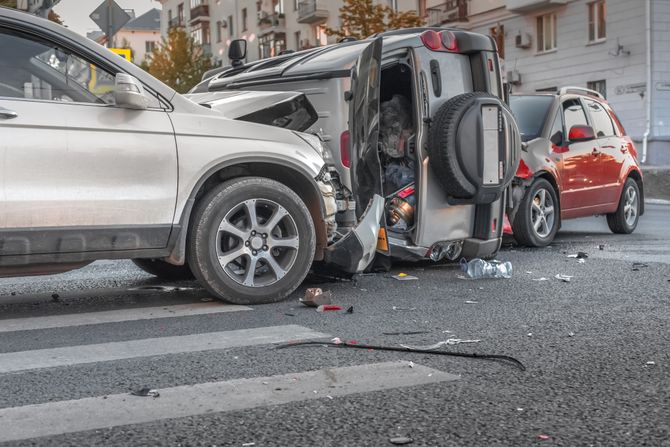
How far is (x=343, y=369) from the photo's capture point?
429 cm

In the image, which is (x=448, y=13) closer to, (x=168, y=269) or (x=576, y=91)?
(x=576, y=91)

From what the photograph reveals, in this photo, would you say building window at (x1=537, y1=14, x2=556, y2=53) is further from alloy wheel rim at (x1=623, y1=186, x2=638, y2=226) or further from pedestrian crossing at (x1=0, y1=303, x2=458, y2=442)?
pedestrian crossing at (x1=0, y1=303, x2=458, y2=442)

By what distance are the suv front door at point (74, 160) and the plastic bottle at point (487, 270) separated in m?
2.89

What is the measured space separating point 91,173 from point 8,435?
2662mm

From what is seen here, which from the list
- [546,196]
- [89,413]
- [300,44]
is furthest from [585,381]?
[300,44]

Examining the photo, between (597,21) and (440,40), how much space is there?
99.4 ft

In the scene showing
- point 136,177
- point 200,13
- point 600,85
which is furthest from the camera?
point 200,13

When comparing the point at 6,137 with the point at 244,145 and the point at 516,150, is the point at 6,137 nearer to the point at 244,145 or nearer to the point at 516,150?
the point at 244,145

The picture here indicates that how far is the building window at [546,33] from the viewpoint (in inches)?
1513

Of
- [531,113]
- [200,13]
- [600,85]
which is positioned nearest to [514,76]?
[600,85]

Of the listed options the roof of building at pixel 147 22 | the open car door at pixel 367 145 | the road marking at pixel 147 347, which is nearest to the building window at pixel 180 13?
the roof of building at pixel 147 22

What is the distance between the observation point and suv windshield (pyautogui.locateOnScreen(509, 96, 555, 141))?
36.3 ft

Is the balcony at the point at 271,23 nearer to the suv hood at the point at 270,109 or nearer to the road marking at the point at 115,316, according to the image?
the suv hood at the point at 270,109

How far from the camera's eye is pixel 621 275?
7879 millimetres
